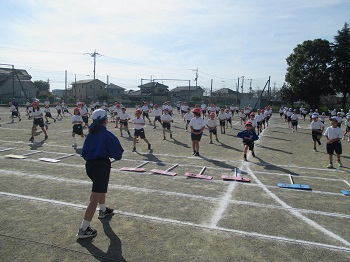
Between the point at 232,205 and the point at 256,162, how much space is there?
190 inches

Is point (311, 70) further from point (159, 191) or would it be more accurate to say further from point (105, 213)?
point (105, 213)

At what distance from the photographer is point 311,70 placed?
47.4 meters

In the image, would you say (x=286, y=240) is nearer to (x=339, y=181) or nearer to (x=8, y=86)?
(x=339, y=181)

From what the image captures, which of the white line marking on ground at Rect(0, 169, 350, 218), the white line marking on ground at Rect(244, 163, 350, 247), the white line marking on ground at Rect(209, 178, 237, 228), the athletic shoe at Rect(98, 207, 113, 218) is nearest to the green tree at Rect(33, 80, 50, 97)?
the white line marking on ground at Rect(0, 169, 350, 218)

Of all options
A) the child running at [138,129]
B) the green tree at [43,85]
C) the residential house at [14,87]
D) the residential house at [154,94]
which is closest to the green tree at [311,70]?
the residential house at [154,94]

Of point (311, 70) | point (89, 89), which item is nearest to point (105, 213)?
point (311, 70)

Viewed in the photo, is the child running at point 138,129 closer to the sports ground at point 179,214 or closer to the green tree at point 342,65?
the sports ground at point 179,214

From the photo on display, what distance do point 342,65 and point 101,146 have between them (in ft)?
174

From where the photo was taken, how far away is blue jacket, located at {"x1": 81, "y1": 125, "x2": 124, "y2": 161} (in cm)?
456

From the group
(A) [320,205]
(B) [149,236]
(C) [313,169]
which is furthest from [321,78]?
(B) [149,236]

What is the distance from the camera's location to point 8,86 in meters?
60.2

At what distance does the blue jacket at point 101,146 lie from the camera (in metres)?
4.56

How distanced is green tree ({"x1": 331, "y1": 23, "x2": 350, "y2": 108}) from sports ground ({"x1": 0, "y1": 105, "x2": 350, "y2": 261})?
43.3m

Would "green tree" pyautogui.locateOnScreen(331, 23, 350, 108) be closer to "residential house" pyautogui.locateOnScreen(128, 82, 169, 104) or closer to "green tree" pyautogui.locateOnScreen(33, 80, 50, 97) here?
"residential house" pyautogui.locateOnScreen(128, 82, 169, 104)
